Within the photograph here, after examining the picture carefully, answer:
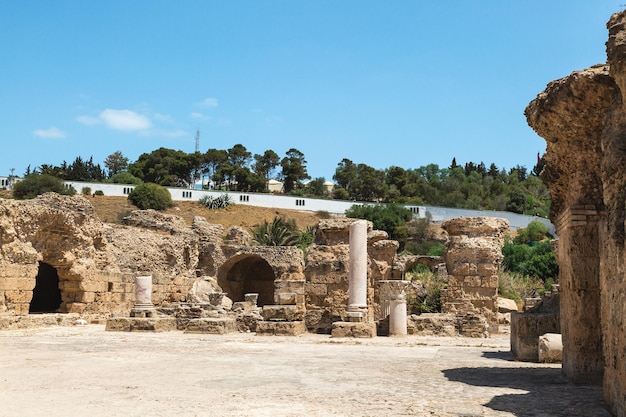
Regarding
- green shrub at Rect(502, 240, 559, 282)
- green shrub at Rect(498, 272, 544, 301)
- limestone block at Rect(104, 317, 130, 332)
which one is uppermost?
green shrub at Rect(502, 240, 559, 282)

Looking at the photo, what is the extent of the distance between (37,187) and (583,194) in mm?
57767

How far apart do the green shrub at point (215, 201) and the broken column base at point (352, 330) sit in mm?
51143

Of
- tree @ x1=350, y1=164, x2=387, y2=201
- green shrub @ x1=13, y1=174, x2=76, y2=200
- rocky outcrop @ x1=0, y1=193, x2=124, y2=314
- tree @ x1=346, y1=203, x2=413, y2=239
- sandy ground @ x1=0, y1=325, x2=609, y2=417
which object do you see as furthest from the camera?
tree @ x1=350, y1=164, x2=387, y2=201

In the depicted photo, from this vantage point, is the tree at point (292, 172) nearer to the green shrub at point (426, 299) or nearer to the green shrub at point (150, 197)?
the green shrub at point (150, 197)

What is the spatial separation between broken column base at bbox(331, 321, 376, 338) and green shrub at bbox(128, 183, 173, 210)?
47779mm

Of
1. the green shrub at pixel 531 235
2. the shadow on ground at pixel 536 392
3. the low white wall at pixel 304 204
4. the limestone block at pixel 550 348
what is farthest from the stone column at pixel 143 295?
the low white wall at pixel 304 204

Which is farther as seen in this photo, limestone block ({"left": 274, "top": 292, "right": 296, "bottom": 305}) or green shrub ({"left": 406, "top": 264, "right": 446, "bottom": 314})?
green shrub ({"left": 406, "top": 264, "right": 446, "bottom": 314})

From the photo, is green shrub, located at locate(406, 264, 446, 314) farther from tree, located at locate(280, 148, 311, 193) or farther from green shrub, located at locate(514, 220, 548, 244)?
tree, located at locate(280, 148, 311, 193)

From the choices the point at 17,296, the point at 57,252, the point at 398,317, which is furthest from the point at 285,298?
the point at 57,252

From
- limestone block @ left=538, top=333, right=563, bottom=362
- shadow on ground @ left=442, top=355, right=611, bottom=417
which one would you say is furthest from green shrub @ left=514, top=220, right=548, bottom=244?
shadow on ground @ left=442, top=355, right=611, bottom=417

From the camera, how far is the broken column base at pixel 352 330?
1530 centimetres

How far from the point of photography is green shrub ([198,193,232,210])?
6562 cm

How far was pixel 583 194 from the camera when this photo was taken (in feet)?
25.4

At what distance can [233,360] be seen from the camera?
10.1m
